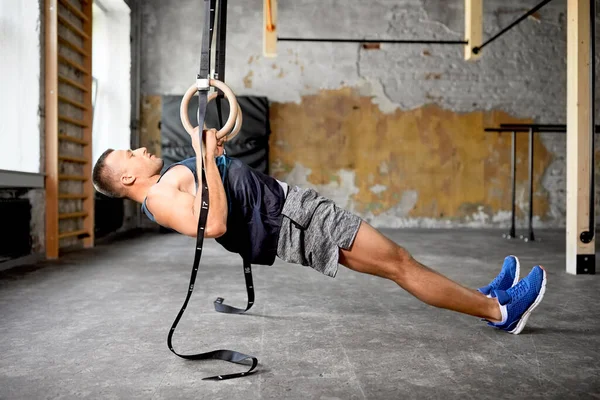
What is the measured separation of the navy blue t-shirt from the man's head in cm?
18

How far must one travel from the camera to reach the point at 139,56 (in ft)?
24.4

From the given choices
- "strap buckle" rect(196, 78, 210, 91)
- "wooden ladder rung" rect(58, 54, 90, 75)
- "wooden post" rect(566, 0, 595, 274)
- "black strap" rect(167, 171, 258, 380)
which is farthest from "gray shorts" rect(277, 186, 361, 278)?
"wooden ladder rung" rect(58, 54, 90, 75)

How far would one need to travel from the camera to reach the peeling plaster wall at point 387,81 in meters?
7.57

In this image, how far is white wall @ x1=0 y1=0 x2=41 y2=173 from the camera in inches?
157

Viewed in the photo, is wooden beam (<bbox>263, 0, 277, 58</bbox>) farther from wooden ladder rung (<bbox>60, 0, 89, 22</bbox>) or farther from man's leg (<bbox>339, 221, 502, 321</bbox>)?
man's leg (<bbox>339, 221, 502, 321</bbox>)

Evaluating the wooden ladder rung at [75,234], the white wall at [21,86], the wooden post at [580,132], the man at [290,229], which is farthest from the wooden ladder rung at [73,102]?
the wooden post at [580,132]

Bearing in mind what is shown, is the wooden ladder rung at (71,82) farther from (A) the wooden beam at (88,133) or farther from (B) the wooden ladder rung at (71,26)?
(B) the wooden ladder rung at (71,26)

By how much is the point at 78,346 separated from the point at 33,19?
343 cm

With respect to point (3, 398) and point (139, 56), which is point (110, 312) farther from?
point (139, 56)

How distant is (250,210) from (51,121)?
3.31 meters

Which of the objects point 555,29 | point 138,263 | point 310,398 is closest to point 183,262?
point 138,263

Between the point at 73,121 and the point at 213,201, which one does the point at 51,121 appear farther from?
the point at 213,201

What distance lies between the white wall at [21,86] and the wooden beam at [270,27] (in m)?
2.01

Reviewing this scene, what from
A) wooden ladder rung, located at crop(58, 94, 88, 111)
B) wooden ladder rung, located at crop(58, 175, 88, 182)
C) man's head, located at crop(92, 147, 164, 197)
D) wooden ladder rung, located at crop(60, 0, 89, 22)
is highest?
wooden ladder rung, located at crop(60, 0, 89, 22)
